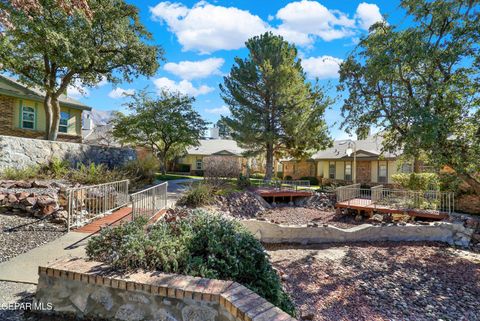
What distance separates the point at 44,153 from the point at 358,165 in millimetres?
21372

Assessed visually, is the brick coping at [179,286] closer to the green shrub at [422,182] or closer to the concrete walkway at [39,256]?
the concrete walkway at [39,256]

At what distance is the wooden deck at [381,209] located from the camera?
10.8 meters

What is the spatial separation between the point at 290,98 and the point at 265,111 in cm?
191

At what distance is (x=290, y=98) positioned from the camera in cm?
1727

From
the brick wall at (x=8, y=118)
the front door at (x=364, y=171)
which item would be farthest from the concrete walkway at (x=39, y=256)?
the front door at (x=364, y=171)

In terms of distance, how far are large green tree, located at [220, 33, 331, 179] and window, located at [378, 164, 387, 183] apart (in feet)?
19.1

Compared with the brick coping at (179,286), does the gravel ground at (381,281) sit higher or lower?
lower

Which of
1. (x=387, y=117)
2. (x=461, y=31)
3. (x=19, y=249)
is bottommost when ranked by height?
(x=19, y=249)

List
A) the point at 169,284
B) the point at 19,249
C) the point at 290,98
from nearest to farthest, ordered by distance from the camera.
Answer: the point at 169,284 < the point at 19,249 < the point at 290,98

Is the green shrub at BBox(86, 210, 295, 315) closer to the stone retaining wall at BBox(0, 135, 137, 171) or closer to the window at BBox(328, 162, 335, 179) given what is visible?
the stone retaining wall at BBox(0, 135, 137, 171)

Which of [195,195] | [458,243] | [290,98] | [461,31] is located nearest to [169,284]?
[195,195]

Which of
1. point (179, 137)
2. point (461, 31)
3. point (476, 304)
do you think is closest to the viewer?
point (476, 304)

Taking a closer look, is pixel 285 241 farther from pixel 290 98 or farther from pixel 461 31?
pixel 290 98

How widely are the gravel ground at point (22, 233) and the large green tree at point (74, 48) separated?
24.3 feet
